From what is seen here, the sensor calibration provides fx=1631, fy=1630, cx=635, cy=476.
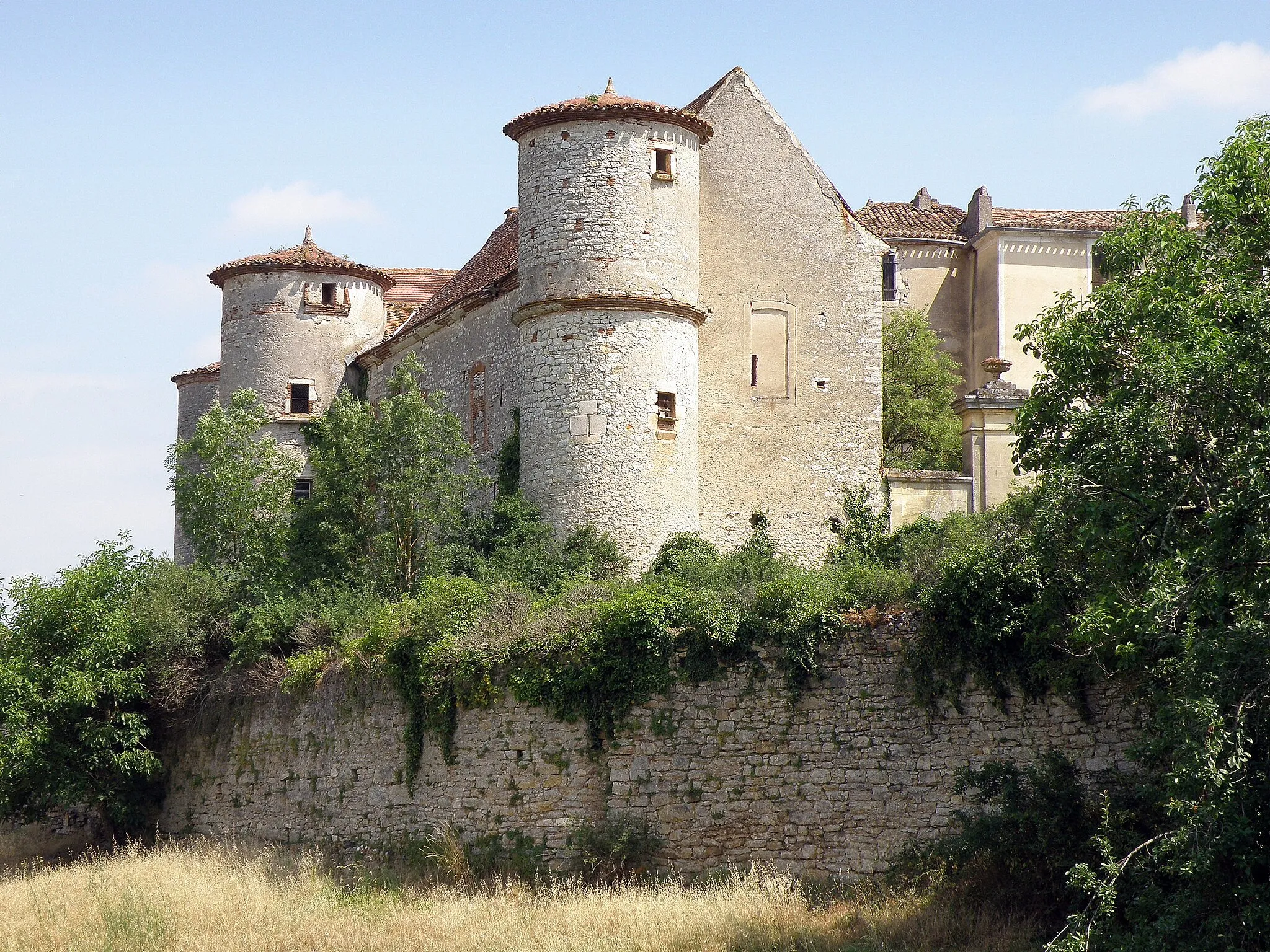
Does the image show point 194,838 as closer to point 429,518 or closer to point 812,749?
point 429,518

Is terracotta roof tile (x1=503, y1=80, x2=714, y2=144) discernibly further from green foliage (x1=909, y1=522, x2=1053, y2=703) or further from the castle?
green foliage (x1=909, y1=522, x2=1053, y2=703)

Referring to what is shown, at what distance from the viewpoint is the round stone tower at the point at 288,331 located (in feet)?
133

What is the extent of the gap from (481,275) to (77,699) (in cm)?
1527

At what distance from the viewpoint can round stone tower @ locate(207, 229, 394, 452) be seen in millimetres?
40406

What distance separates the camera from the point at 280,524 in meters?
32.6

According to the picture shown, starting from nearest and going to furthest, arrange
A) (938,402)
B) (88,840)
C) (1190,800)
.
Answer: (1190,800) → (88,840) → (938,402)

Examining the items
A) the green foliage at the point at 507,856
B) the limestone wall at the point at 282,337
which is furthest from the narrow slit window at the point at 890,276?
the green foliage at the point at 507,856

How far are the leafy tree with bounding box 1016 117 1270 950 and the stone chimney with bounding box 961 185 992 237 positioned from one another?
980 inches

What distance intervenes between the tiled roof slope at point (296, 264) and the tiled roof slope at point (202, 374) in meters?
7.20

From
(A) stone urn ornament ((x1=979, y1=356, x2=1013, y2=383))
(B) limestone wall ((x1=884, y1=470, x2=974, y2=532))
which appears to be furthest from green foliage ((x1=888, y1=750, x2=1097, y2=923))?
(A) stone urn ornament ((x1=979, y1=356, x2=1013, y2=383))

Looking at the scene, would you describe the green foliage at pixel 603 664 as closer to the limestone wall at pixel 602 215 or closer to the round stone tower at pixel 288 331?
the limestone wall at pixel 602 215

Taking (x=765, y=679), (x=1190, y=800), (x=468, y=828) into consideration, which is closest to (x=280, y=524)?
(x=468, y=828)

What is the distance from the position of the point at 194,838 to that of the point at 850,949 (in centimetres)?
1469

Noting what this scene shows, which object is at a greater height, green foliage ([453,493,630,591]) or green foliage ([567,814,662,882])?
green foliage ([453,493,630,591])
